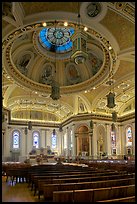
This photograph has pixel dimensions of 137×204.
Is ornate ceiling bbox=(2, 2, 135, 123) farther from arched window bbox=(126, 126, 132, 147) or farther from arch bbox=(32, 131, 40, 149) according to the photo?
arch bbox=(32, 131, 40, 149)

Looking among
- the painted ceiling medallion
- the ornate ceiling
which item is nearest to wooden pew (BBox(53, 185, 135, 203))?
the ornate ceiling

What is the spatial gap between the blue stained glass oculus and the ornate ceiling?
100mm

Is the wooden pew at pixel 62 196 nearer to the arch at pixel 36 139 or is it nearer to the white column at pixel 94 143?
the white column at pixel 94 143

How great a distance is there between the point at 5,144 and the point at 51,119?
878 centimetres

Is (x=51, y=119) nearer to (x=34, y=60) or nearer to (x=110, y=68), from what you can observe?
(x=34, y=60)

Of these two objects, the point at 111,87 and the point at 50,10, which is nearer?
the point at 50,10

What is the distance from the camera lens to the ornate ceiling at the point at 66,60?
11734 millimetres

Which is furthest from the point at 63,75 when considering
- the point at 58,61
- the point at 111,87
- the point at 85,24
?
the point at 85,24

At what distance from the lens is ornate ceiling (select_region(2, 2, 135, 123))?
11734mm

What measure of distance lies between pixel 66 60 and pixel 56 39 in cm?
243

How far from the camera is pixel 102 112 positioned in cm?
2884

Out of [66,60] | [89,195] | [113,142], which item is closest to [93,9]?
[89,195]

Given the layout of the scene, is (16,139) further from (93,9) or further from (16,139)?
Result: (93,9)

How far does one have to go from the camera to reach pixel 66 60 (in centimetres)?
2266
